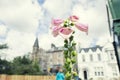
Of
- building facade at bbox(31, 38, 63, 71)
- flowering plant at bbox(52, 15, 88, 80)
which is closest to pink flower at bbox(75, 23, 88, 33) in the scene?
flowering plant at bbox(52, 15, 88, 80)

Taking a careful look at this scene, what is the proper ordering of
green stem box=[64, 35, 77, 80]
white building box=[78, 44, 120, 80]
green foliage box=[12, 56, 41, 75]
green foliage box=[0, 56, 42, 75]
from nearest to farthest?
green stem box=[64, 35, 77, 80] → white building box=[78, 44, 120, 80] → green foliage box=[0, 56, 42, 75] → green foliage box=[12, 56, 41, 75]

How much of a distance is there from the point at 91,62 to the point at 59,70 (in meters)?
35.3

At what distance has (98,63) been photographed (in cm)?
3738

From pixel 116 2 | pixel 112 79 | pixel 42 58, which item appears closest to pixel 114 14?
pixel 116 2

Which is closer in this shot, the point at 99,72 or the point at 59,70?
the point at 59,70

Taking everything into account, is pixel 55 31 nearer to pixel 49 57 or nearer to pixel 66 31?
pixel 66 31

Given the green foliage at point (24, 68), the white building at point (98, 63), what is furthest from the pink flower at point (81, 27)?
the green foliage at point (24, 68)

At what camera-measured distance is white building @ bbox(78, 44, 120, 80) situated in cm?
3538

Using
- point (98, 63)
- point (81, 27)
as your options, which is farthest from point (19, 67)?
point (81, 27)

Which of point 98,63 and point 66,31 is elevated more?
point 66,31

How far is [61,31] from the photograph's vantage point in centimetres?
A: 177

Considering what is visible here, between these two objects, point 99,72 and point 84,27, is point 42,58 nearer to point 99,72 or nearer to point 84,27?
point 99,72

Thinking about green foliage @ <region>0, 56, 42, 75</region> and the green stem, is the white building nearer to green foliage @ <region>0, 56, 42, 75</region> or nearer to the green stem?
green foliage @ <region>0, 56, 42, 75</region>

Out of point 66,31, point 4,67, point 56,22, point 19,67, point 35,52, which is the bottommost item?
point 19,67
